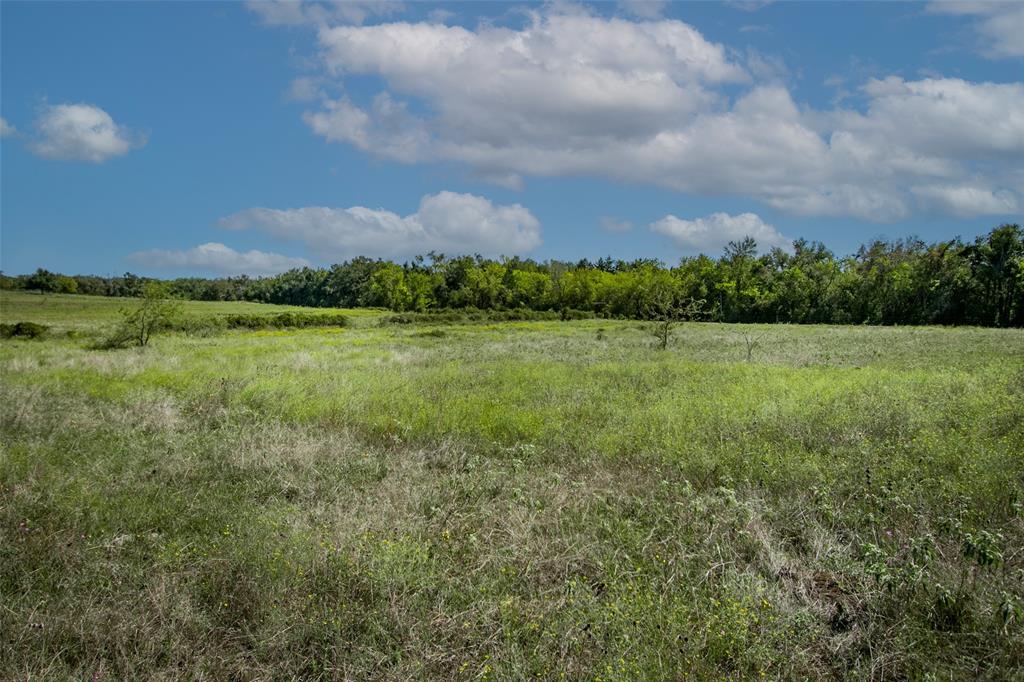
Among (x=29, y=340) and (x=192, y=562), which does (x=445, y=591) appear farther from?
(x=29, y=340)

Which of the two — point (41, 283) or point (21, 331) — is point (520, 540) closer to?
point (21, 331)

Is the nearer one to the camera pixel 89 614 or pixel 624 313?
pixel 89 614

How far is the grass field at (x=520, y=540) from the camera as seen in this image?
5.24 m

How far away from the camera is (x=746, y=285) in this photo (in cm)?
10225

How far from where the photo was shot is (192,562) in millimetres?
6703

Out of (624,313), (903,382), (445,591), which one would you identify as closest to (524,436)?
(445,591)

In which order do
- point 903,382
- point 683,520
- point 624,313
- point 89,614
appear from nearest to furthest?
point 89,614, point 683,520, point 903,382, point 624,313

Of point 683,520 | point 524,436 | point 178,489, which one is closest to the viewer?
point 683,520

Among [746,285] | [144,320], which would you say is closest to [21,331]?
[144,320]

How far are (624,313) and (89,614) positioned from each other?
10332 centimetres

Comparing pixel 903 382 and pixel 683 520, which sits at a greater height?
pixel 903 382

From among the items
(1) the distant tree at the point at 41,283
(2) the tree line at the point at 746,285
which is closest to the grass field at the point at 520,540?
(2) the tree line at the point at 746,285

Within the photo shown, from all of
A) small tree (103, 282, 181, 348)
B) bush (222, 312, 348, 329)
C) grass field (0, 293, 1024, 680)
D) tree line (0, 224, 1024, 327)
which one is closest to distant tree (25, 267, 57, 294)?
tree line (0, 224, 1024, 327)

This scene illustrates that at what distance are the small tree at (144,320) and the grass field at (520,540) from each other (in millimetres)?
25529
